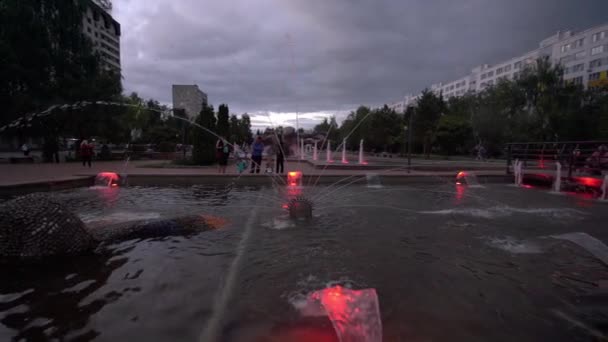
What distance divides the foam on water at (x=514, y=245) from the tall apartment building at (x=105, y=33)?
83.5 m

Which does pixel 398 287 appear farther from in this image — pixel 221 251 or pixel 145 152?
pixel 145 152

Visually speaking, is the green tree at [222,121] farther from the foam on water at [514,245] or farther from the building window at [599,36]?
the building window at [599,36]

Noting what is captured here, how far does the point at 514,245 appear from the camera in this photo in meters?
4.77

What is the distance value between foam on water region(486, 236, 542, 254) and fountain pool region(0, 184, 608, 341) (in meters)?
0.02

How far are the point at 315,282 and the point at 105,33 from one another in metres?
101

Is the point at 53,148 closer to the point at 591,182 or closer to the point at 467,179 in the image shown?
the point at 467,179

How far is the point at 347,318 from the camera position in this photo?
2.58 meters

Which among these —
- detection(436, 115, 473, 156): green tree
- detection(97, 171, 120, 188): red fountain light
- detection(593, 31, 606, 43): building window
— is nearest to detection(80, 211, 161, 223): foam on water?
detection(97, 171, 120, 188): red fountain light

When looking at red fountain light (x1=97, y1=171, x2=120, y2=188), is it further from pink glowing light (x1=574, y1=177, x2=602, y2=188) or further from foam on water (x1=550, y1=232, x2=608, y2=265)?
pink glowing light (x1=574, y1=177, x2=602, y2=188)

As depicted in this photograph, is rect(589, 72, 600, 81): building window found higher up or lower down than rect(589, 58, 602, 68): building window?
lower down

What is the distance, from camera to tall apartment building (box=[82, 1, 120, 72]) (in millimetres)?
71688

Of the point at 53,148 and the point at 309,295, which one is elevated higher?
the point at 53,148

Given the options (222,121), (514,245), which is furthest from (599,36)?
(514,245)

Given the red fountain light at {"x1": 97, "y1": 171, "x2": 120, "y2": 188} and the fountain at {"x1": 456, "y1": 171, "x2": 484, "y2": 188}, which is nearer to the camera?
the red fountain light at {"x1": 97, "y1": 171, "x2": 120, "y2": 188}
